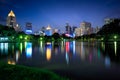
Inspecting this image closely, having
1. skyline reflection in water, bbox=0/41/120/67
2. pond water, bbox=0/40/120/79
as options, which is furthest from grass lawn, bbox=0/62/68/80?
skyline reflection in water, bbox=0/41/120/67

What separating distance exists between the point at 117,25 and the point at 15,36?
70366mm

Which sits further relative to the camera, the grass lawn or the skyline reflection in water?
the skyline reflection in water

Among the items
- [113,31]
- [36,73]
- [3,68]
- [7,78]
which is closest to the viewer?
[7,78]

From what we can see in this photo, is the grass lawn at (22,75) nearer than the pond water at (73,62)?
Yes

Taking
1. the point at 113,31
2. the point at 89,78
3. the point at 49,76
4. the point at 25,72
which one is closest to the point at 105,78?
the point at 89,78

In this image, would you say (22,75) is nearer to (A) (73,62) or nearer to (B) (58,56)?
(A) (73,62)

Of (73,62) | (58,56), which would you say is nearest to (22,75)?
(73,62)

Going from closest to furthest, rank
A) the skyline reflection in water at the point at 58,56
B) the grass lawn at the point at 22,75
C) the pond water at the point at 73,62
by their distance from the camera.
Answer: the grass lawn at the point at 22,75
the pond water at the point at 73,62
the skyline reflection in water at the point at 58,56

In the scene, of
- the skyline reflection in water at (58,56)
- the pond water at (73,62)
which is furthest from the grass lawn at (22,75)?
the skyline reflection in water at (58,56)

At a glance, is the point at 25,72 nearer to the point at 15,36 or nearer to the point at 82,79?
the point at 82,79

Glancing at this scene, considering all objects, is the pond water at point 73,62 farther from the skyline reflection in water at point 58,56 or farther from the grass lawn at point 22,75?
the grass lawn at point 22,75

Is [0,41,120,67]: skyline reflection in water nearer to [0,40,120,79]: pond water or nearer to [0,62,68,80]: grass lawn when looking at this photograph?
[0,40,120,79]: pond water

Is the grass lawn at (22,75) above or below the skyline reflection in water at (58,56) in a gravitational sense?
above

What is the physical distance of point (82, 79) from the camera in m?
15.2
